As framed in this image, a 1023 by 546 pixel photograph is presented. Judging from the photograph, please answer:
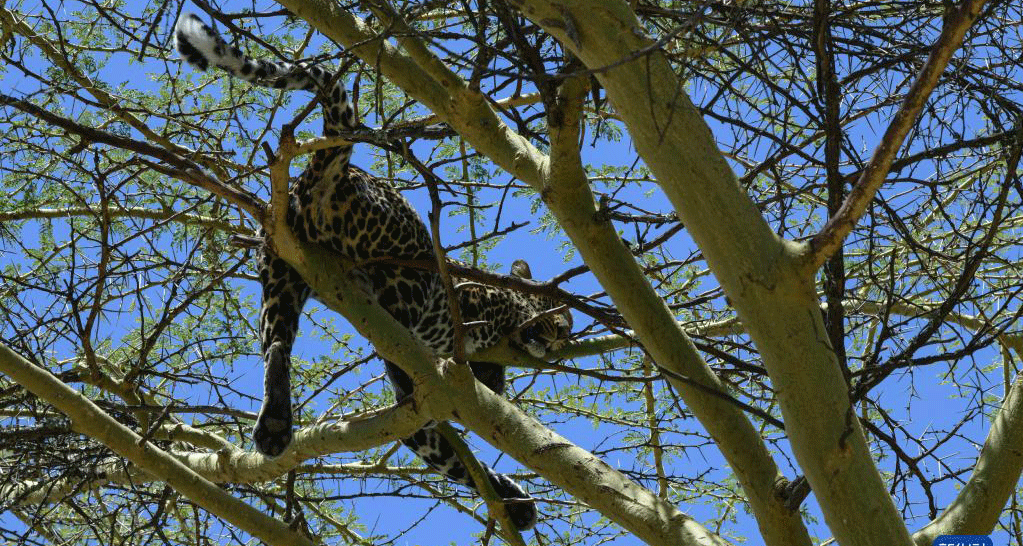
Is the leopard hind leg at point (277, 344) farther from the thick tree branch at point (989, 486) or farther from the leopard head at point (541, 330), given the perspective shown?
the thick tree branch at point (989, 486)

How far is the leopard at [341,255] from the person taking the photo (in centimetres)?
423

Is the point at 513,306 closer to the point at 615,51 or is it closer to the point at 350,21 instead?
the point at 350,21

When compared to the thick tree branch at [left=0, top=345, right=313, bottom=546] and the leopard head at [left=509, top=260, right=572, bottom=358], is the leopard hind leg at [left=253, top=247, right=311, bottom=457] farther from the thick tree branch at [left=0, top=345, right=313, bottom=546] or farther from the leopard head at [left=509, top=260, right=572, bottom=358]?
the leopard head at [left=509, top=260, right=572, bottom=358]

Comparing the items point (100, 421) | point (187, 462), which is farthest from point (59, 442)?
point (100, 421)

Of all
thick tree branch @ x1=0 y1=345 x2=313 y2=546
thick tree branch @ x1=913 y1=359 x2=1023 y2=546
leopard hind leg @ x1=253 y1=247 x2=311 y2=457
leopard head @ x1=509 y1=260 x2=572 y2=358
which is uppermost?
leopard head @ x1=509 y1=260 x2=572 y2=358

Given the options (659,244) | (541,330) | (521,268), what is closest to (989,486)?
(659,244)

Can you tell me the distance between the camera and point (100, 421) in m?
4.24

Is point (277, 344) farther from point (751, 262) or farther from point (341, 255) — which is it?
point (751, 262)

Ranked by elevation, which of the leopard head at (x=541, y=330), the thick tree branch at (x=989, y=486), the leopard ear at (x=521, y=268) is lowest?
the thick tree branch at (x=989, y=486)

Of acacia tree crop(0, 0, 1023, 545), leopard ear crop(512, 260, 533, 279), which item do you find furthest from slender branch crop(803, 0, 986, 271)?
leopard ear crop(512, 260, 533, 279)

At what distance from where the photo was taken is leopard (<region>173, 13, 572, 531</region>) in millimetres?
4230

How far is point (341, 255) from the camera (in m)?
4.48

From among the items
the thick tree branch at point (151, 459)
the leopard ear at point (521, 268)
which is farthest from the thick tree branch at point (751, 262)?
the leopard ear at point (521, 268)

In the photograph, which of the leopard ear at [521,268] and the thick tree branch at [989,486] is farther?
the leopard ear at [521,268]
